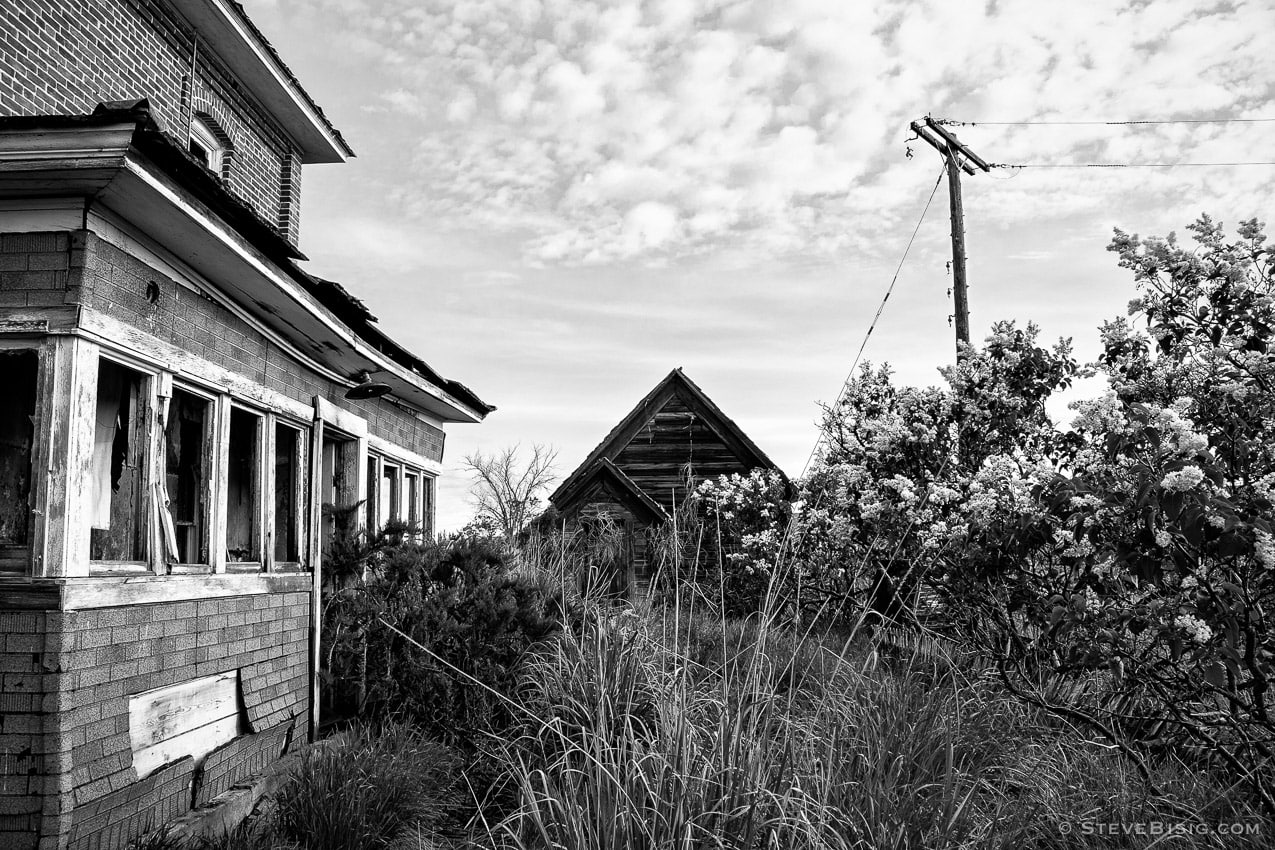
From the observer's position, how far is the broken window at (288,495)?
7879 millimetres

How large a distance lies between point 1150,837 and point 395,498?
8567 mm

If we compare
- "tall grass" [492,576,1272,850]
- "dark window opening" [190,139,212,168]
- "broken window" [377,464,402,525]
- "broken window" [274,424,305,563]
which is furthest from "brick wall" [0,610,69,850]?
"dark window opening" [190,139,212,168]

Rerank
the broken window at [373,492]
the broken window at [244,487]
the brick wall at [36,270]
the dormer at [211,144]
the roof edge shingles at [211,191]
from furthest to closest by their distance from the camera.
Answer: the dormer at [211,144]
the broken window at [373,492]
the broken window at [244,487]
the brick wall at [36,270]
the roof edge shingles at [211,191]

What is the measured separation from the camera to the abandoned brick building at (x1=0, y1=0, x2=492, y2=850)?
4574 mm

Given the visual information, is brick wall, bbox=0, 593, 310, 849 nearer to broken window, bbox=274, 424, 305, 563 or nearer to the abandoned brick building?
the abandoned brick building

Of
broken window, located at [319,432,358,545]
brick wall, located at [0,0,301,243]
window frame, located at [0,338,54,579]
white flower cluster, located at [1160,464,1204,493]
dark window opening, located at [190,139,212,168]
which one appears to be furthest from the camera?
dark window opening, located at [190,139,212,168]

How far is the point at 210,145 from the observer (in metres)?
11.8

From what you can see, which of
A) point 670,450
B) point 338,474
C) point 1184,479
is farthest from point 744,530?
point 1184,479

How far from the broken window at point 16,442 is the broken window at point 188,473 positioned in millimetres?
854

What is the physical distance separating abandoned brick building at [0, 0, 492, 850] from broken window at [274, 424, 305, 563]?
2 centimetres

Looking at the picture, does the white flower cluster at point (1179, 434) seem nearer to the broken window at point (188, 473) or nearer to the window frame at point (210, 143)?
the broken window at point (188, 473)

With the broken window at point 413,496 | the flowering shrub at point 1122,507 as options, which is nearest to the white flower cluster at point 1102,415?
the flowering shrub at point 1122,507

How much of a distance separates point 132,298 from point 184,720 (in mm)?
2439

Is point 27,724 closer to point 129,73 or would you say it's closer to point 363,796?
point 363,796
